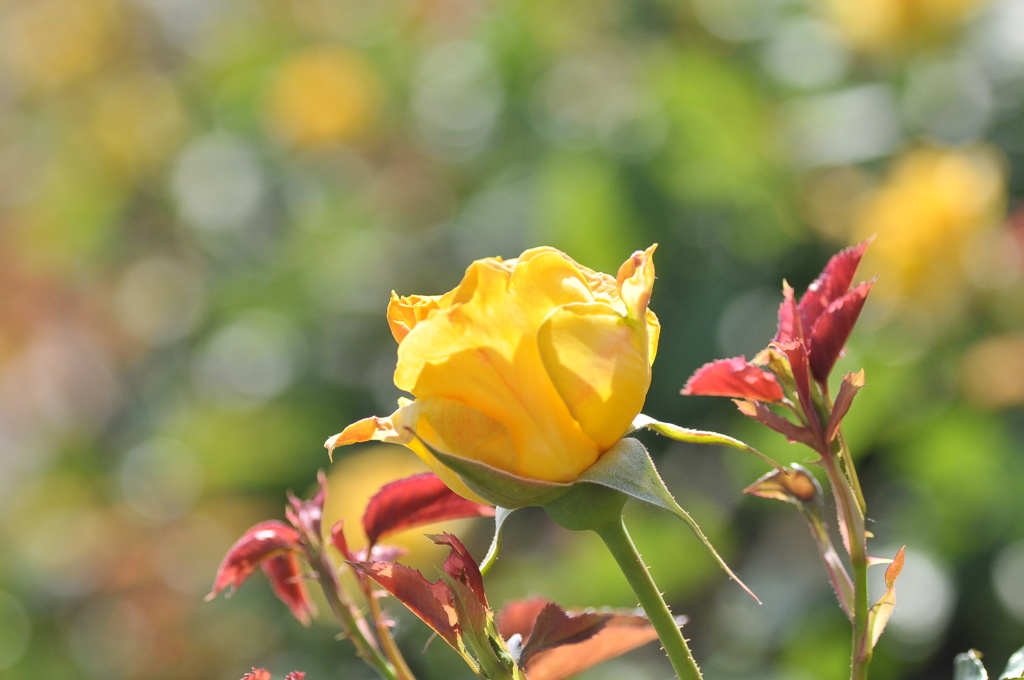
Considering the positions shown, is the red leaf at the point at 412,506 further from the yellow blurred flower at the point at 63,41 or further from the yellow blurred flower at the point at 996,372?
the yellow blurred flower at the point at 63,41

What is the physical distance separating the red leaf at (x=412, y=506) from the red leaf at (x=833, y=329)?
15cm

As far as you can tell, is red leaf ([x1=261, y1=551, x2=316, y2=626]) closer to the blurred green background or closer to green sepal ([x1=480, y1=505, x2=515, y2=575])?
green sepal ([x1=480, y1=505, x2=515, y2=575])

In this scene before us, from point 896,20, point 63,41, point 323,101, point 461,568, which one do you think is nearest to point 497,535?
point 461,568

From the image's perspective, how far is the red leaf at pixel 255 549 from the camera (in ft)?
1.38

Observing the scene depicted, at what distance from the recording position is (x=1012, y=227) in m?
1.40

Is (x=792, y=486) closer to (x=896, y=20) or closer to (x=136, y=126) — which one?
(x=896, y=20)

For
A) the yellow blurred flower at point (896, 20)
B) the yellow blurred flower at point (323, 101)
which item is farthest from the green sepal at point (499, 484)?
the yellow blurred flower at point (323, 101)

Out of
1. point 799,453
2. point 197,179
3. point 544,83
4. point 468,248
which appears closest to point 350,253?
point 468,248

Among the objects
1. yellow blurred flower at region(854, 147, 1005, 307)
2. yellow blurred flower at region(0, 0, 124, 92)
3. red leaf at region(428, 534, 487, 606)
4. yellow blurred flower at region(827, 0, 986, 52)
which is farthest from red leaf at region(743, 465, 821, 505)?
yellow blurred flower at region(0, 0, 124, 92)

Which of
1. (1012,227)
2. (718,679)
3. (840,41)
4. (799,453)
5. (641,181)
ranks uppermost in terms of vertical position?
(840,41)

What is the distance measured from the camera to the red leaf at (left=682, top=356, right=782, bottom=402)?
364mm

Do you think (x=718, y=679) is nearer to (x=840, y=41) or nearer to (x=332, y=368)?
(x=332, y=368)

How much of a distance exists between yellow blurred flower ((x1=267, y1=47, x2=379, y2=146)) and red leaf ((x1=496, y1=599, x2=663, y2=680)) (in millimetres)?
2078

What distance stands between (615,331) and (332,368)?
164 centimetres
